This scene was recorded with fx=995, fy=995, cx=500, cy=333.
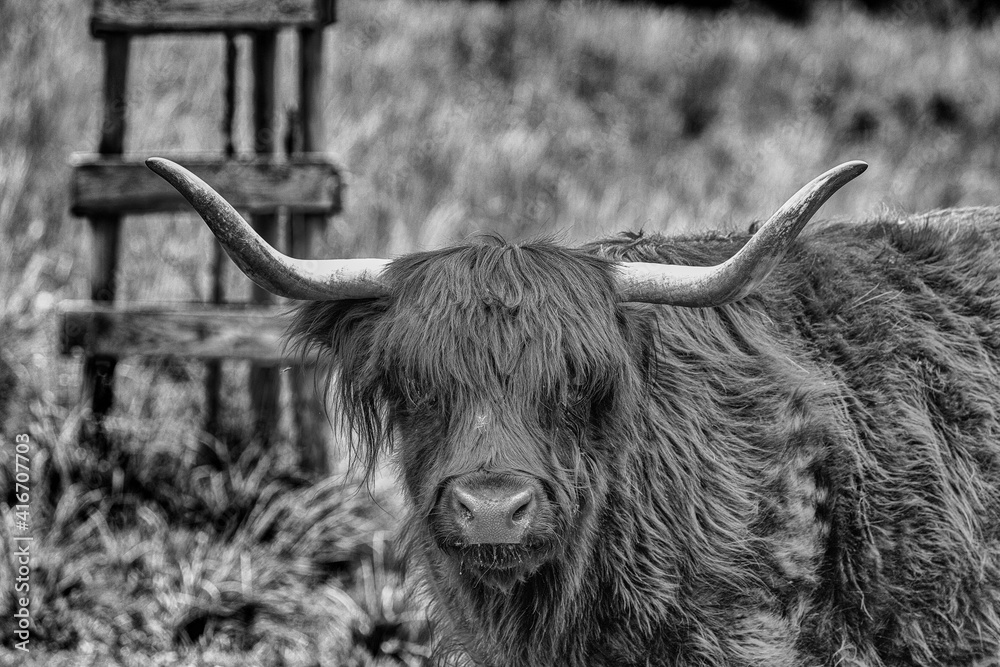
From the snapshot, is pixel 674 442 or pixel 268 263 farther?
pixel 674 442

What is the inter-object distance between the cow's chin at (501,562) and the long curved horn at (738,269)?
71 centimetres

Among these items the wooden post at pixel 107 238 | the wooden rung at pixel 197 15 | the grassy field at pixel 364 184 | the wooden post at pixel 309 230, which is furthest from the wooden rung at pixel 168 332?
the wooden rung at pixel 197 15

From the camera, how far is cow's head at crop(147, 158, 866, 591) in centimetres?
237

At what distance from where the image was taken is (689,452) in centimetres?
268

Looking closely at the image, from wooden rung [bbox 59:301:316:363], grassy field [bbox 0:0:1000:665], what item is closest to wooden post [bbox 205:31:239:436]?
grassy field [bbox 0:0:1000:665]

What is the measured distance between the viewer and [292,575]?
4500mm

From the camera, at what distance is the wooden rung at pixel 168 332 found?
14.9 feet

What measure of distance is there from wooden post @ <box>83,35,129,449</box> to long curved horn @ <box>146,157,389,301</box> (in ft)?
7.86

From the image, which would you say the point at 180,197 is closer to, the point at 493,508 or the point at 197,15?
the point at 197,15

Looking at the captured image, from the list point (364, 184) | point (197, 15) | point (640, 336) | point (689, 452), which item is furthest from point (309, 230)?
point (364, 184)

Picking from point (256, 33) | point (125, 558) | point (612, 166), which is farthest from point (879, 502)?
point (612, 166)

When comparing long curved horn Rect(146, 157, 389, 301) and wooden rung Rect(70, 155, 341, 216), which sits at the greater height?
wooden rung Rect(70, 155, 341, 216)

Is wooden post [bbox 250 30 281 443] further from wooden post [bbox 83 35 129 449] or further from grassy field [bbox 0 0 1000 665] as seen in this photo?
wooden post [bbox 83 35 129 449]

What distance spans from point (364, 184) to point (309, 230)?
A: 2975 millimetres
